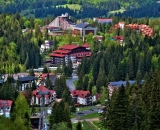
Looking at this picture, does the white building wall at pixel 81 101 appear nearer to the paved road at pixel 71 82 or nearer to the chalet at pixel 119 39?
the paved road at pixel 71 82

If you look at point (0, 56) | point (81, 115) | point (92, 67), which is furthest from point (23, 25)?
point (81, 115)

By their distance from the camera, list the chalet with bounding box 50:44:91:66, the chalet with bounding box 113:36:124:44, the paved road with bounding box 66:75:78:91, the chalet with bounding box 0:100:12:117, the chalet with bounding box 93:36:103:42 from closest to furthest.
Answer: the chalet with bounding box 0:100:12:117
the paved road with bounding box 66:75:78:91
the chalet with bounding box 50:44:91:66
the chalet with bounding box 113:36:124:44
the chalet with bounding box 93:36:103:42

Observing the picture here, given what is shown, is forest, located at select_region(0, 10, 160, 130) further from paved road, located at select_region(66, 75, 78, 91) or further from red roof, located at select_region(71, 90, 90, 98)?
red roof, located at select_region(71, 90, 90, 98)

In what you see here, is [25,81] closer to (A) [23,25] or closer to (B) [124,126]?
(B) [124,126]

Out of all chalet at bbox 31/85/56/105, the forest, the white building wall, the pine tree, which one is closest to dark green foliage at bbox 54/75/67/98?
the forest

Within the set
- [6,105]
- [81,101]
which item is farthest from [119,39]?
[6,105]

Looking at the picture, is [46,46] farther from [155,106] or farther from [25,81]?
[155,106]

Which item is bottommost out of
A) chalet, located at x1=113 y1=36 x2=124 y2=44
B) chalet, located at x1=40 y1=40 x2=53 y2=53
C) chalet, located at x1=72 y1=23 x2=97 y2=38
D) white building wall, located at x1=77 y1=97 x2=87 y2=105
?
white building wall, located at x1=77 y1=97 x2=87 y2=105

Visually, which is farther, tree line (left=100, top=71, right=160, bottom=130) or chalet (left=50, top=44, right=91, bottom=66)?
chalet (left=50, top=44, right=91, bottom=66)
